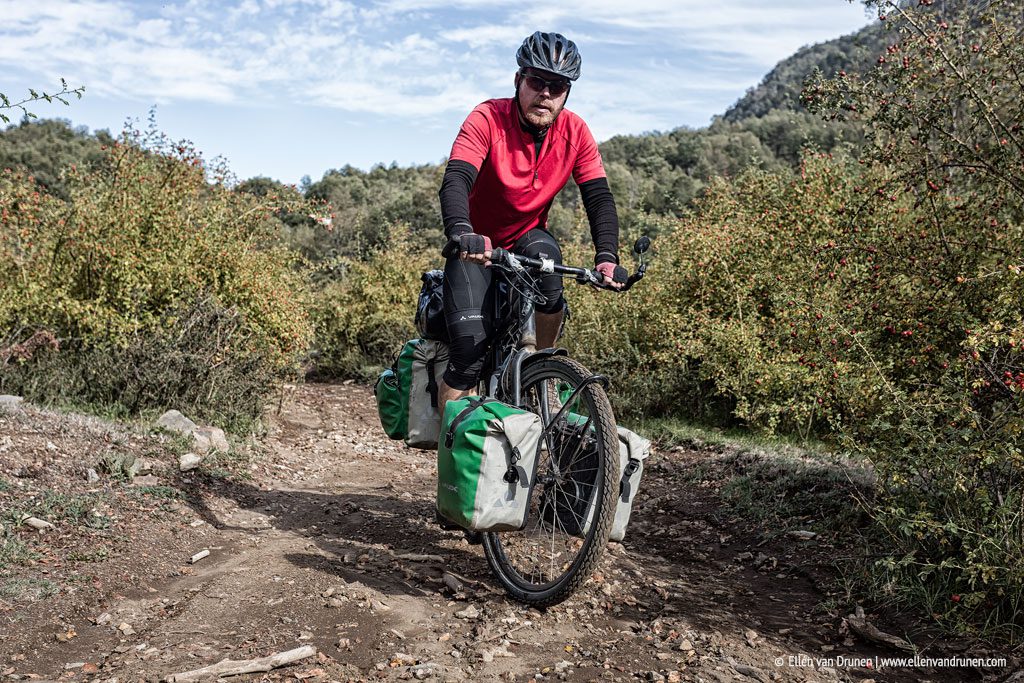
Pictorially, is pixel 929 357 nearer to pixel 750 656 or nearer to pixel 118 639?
pixel 750 656

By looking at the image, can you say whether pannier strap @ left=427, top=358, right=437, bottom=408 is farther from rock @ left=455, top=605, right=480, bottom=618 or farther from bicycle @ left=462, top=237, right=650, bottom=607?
rock @ left=455, top=605, right=480, bottom=618

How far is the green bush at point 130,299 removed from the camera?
7.43m

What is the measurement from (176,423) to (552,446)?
4188mm

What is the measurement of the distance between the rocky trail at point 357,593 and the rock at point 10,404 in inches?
2.4

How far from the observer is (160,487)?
555 centimetres

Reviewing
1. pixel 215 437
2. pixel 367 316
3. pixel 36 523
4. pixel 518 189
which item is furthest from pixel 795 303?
pixel 367 316

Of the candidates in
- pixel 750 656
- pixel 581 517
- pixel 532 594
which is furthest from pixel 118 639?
pixel 750 656

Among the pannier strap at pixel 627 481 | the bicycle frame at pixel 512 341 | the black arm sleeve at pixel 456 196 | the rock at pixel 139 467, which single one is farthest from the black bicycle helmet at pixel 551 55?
the rock at pixel 139 467

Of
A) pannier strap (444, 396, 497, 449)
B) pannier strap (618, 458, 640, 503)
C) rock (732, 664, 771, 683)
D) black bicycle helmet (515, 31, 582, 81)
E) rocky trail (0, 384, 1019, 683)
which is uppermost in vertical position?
black bicycle helmet (515, 31, 582, 81)

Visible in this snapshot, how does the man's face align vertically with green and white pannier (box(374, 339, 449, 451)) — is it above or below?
above

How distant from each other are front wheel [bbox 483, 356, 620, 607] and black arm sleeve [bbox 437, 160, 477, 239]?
749mm

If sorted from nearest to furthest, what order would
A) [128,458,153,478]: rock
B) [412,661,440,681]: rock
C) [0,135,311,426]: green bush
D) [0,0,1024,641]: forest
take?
[412,661,440,681]: rock, [0,0,1024,641]: forest, [128,458,153,478]: rock, [0,135,311,426]: green bush

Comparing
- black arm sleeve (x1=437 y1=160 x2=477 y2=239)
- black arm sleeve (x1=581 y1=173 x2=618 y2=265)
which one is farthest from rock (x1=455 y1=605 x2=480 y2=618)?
Answer: black arm sleeve (x1=581 y1=173 x2=618 y2=265)

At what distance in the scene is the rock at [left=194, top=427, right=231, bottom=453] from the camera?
6.81 metres
